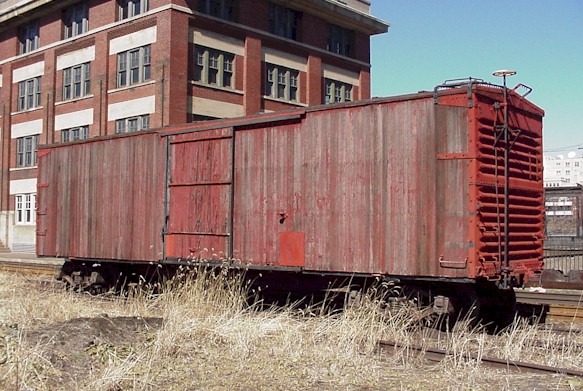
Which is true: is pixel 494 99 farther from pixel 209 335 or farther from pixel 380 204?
pixel 209 335

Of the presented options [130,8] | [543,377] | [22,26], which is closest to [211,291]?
[543,377]

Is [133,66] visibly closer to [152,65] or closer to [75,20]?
[152,65]

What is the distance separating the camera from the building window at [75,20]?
35688 millimetres

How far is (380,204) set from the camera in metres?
10.6

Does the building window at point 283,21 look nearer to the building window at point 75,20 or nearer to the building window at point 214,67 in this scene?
the building window at point 214,67

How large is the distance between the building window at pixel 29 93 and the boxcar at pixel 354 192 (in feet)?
88.7

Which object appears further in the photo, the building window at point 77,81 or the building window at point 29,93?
the building window at point 29,93

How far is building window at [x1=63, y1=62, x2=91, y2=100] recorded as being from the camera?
115 feet

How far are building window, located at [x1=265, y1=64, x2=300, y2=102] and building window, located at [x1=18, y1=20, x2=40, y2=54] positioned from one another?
15241 millimetres

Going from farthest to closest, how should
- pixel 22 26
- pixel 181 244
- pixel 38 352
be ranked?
pixel 22 26 < pixel 181 244 < pixel 38 352

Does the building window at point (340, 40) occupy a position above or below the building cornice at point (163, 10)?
above

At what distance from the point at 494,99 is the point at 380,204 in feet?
8.22

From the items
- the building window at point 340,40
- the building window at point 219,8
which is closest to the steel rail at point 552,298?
the building window at point 219,8

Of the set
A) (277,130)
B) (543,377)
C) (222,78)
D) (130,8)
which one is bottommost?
(543,377)
